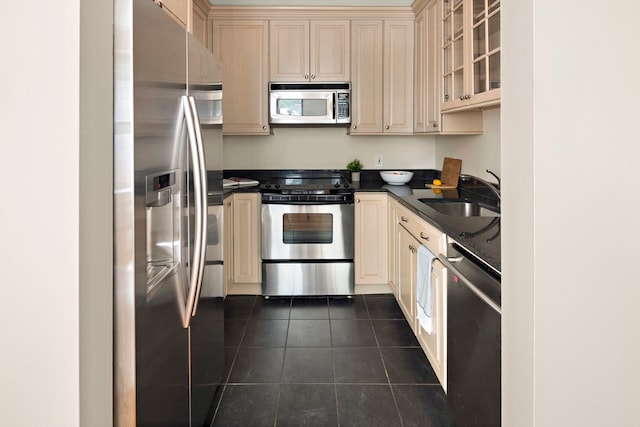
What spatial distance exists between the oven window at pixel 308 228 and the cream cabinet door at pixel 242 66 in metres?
0.95

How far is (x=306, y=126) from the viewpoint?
435cm

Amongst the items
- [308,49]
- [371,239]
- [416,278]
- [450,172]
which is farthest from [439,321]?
[308,49]

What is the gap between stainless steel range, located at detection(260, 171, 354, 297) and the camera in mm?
3750

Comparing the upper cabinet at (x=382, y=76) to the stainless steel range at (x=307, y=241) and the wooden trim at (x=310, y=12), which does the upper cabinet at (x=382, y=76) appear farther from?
the stainless steel range at (x=307, y=241)

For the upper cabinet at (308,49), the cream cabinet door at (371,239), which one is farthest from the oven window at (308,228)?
the upper cabinet at (308,49)

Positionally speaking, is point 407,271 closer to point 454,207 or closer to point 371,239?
point 454,207

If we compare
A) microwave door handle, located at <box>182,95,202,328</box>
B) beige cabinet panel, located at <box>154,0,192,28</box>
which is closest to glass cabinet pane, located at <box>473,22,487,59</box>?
beige cabinet panel, located at <box>154,0,192,28</box>

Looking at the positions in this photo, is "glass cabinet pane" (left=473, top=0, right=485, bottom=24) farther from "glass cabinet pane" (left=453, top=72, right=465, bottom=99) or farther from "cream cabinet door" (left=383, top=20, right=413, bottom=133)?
"cream cabinet door" (left=383, top=20, right=413, bottom=133)

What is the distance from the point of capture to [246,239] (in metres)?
3.85

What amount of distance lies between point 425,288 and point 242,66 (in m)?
2.61
